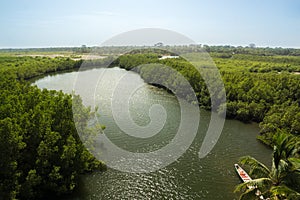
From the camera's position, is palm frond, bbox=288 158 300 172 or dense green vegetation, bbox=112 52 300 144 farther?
dense green vegetation, bbox=112 52 300 144

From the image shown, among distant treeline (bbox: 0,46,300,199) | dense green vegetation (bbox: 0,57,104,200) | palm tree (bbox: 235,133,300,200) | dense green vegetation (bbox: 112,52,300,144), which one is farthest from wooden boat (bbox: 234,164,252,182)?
dense green vegetation (bbox: 0,57,104,200)

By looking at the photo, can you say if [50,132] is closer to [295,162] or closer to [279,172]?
[279,172]

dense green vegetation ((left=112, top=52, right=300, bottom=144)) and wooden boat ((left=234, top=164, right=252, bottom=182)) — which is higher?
dense green vegetation ((left=112, top=52, right=300, bottom=144))

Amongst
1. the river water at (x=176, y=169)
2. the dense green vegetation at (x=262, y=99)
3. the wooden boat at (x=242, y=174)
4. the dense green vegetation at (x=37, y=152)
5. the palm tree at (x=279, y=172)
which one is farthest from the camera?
the dense green vegetation at (x=262, y=99)

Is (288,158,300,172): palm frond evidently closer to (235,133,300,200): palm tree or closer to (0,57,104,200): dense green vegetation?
(235,133,300,200): palm tree

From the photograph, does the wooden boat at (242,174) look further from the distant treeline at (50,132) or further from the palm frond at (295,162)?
the palm frond at (295,162)

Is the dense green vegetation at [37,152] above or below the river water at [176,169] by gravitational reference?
above

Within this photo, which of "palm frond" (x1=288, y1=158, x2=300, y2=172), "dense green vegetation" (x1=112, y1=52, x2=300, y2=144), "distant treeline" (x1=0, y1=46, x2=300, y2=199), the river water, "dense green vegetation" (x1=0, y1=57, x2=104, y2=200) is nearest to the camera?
"palm frond" (x1=288, y1=158, x2=300, y2=172)

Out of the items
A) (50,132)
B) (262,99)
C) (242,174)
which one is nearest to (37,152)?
(50,132)

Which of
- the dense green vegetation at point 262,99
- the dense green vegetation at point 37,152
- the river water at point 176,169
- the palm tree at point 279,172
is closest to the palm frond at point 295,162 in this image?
the palm tree at point 279,172

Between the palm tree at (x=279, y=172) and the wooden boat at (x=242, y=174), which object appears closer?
the palm tree at (x=279, y=172)

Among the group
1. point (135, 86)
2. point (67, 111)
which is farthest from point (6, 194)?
point (135, 86)

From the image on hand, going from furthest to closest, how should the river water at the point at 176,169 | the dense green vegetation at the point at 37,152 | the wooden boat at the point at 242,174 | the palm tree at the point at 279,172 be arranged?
the wooden boat at the point at 242,174 < the river water at the point at 176,169 < the dense green vegetation at the point at 37,152 < the palm tree at the point at 279,172
